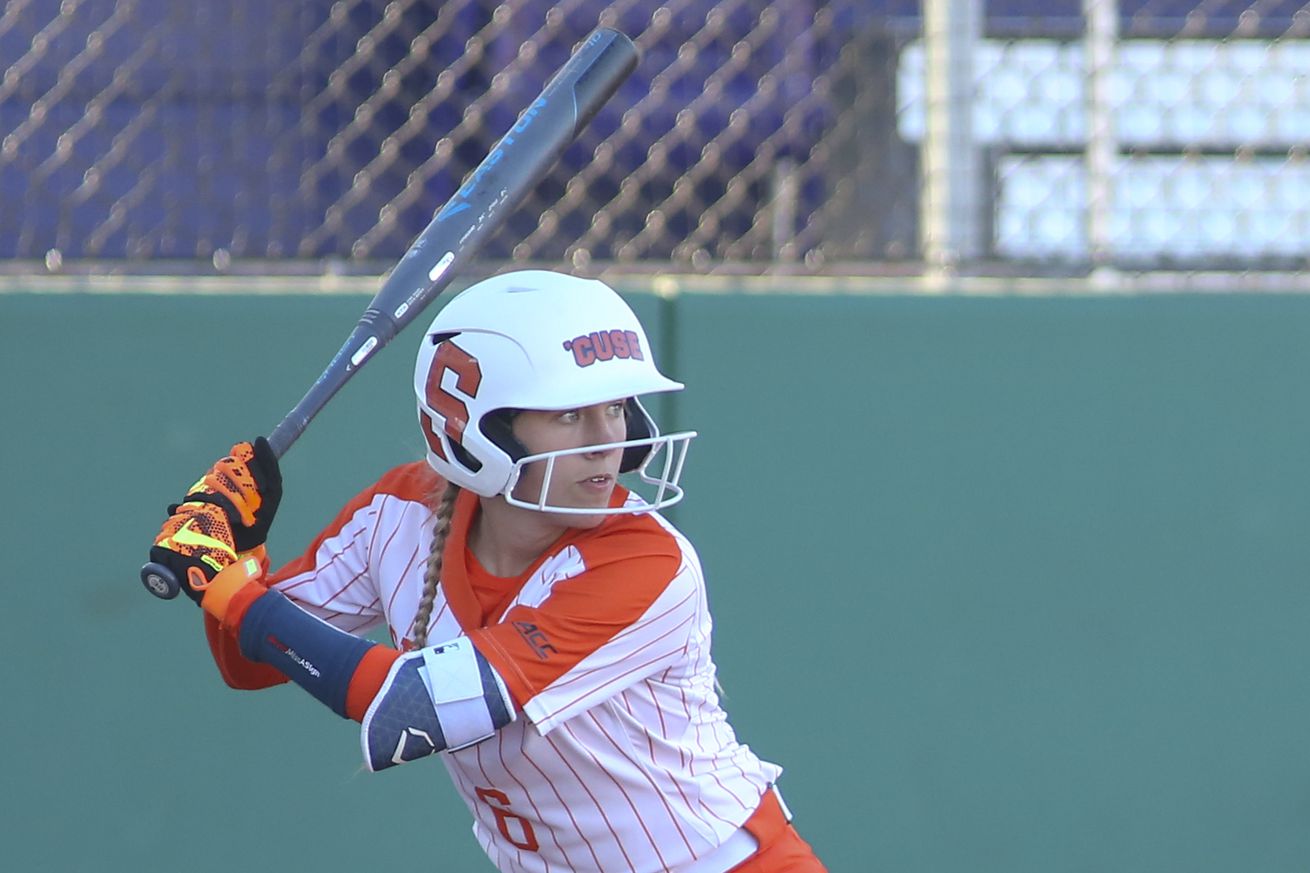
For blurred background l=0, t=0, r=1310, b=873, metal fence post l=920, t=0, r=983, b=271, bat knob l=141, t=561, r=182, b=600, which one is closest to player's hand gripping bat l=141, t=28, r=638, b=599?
bat knob l=141, t=561, r=182, b=600

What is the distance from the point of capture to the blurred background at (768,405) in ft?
12.4

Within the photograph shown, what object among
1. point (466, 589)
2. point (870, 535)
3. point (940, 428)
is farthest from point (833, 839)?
point (466, 589)

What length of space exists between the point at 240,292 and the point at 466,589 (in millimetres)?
1560

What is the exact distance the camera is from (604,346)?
92.9 inches

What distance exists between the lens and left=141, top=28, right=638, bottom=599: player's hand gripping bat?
2.87 m

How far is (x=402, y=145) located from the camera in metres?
3.98

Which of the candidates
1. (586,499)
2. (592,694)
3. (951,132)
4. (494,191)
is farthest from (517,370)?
(951,132)

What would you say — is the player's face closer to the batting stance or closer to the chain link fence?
the batting stance

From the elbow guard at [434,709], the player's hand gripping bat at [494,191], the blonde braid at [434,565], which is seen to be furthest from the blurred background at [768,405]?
the elbow guard at [434,709]

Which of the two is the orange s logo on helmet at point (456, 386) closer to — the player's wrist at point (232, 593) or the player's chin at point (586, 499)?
the player's chin at point (586, 499)

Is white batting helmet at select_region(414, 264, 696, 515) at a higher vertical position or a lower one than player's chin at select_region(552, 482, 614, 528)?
higher

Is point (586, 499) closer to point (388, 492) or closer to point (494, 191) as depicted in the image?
point (388, 492)

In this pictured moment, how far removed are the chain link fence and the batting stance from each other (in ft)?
4.87

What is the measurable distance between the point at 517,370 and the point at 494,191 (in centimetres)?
70
